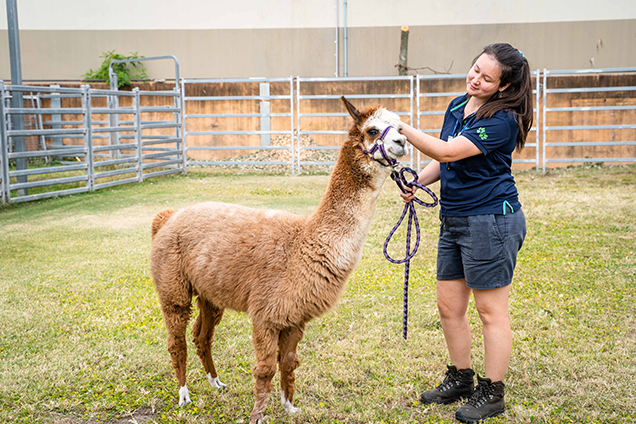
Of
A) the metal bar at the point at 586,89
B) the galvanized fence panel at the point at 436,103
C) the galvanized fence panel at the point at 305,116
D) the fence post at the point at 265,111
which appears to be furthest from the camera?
the fence post at the point at 265,111

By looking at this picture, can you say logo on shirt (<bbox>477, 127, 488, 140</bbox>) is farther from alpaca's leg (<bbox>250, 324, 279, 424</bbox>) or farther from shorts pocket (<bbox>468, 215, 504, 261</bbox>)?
alpaca's leg (<bbox>250, 324, 279, 424</bbox>)

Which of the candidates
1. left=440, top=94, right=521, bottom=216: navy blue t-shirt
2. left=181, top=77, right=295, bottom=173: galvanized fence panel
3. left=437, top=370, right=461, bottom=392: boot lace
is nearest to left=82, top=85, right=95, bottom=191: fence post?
left=181, top=77, right=295, bottom=173: galvanized fence panel

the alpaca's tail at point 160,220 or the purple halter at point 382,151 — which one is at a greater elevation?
the purple halter at point 382,151

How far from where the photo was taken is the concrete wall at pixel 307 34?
638 inches

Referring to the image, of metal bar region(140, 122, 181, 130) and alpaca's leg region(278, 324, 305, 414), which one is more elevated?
metal bar region(140, 122, 181, 130)

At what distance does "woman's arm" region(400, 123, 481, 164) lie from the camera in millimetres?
2760

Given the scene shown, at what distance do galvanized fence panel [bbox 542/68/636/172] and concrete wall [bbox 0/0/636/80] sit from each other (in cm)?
203

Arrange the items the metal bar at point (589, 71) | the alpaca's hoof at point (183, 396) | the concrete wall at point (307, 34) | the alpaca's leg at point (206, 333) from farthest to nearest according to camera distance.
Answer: the concrete wall at point (307, 34)
the metal bar at point (589, 71)
the alpaca's leg at point (206, 333)
the alpaca's hoof at point (183, 396)

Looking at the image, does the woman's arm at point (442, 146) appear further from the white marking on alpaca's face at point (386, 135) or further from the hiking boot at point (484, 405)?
the hiking boot at point (484, 405)

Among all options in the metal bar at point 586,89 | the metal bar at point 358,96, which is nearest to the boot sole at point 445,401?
the metal bar at point 358,96

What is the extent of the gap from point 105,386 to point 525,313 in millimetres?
3358

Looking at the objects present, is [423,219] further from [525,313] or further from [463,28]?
[463,28]

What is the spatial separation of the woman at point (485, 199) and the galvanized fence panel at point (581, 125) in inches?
476

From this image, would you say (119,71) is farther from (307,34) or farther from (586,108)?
(586,108)
